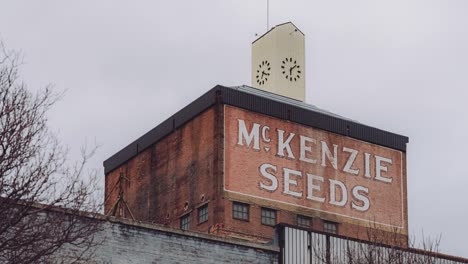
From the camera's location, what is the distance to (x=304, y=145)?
58312 millimetres

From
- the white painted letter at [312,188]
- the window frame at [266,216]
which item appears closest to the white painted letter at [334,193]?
the white painted letter at [312,188]

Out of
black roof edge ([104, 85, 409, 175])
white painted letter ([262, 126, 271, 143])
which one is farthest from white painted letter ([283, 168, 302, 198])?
black roof edge ([104, 85, 409, 175])

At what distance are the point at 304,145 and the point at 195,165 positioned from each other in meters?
5.33

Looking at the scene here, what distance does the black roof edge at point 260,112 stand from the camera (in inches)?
2235

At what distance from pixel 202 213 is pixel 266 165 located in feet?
12.1

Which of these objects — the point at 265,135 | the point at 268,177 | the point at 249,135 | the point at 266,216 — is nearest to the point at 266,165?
the point at 268,177

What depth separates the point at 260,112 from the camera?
57.1 metres

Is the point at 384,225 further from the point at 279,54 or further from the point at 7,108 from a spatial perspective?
the point at 7,108

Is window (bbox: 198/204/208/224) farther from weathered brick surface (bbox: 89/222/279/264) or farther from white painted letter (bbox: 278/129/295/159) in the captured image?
weathered brick surface (bbox: 89/222/279/264)

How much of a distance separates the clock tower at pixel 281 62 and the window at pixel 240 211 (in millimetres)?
8805

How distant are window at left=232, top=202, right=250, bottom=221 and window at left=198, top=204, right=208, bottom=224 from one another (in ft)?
4.27

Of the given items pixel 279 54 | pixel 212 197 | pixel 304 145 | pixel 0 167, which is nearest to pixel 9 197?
pixel 0 167

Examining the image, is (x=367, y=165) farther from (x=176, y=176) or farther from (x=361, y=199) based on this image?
(x=176, y=176)

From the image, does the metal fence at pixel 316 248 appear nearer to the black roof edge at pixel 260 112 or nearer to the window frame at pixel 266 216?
the window frame at pixel 266 216
